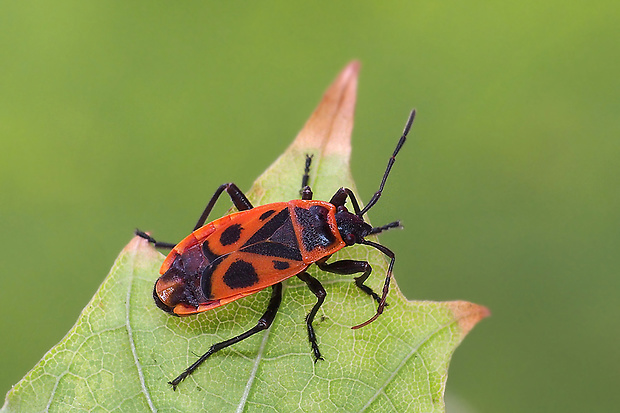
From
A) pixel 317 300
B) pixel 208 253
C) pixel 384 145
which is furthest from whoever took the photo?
pixel 384 145

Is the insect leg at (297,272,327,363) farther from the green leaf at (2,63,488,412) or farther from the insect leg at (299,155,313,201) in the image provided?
the insect leg at (299,155,313,201)

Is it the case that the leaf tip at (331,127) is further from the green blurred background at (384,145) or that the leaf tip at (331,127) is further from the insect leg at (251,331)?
the green blurred background at (384,145)

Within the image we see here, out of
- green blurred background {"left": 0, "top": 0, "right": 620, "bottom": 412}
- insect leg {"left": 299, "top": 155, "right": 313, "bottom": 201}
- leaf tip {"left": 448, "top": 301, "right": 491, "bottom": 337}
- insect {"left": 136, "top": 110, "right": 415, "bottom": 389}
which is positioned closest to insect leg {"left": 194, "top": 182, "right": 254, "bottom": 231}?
insect {"left": 136, "top": 110, "right": 415, "bottom": 389}

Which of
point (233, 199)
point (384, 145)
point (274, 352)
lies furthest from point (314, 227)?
point (384, 145)

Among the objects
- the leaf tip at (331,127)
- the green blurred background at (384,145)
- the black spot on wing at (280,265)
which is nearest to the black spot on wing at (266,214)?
the black spot on wing at (280,265)

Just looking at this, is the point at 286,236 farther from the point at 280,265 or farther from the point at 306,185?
the point at 306,185

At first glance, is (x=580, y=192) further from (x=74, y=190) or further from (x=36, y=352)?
(x=36, y=352)
